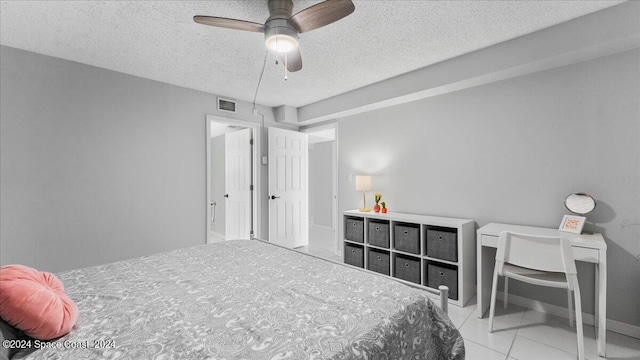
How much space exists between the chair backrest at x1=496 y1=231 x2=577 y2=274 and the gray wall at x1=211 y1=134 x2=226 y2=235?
4.59 metres

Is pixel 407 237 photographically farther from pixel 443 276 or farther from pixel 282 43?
pixel 282 43

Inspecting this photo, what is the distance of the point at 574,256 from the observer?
1.91 m

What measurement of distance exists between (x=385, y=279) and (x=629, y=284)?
213cm

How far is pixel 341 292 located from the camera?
132 centimetres

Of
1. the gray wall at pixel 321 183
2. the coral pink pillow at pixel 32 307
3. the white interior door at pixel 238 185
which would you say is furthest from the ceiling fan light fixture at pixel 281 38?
the gray wall at pixel 321 183

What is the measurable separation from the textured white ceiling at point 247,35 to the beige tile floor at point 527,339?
244 cm

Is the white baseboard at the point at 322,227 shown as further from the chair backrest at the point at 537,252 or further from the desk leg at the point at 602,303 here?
the desk leg at the point at 602,303

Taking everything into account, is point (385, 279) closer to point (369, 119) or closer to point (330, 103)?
point (369, 119)

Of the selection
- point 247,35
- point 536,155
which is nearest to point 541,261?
point 536,155

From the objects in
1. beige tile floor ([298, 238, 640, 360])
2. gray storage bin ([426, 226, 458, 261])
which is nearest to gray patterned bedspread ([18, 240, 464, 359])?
beige tile floor ([298, 238, 640, 360])

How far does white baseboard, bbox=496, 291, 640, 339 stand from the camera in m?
2.02

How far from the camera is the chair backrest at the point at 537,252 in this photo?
1.80 metres

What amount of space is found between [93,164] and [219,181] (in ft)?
8.65

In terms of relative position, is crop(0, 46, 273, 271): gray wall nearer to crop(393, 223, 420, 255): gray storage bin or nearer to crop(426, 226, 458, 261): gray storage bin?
crop(393, 223, 420, 255): gray storage bin
